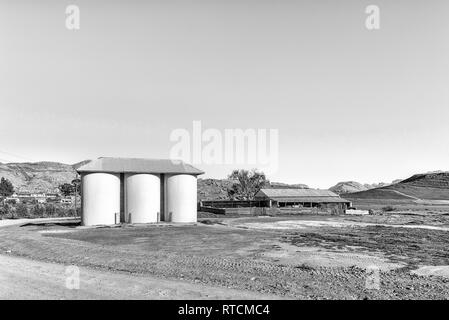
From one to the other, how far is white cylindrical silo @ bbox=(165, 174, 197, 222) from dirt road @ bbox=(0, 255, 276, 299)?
80.9 feet

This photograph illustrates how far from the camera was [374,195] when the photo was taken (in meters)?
138

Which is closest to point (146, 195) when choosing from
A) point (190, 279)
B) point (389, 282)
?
point (190, 279)

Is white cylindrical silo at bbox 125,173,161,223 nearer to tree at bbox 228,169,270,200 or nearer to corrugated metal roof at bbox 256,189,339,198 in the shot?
corrugated metal roof at bbox 256,189,339,198

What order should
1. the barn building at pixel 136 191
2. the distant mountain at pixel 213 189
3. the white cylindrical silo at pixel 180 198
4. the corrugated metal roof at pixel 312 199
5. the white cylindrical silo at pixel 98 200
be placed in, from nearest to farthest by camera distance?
the white cylindrical silo at pixel 98 200
the barn building at pixel 136 191
the white cylindrical silo at pixel 180 198
the corrugated metal roof at pixel 312 199
the distant mountain at pixel 213 189

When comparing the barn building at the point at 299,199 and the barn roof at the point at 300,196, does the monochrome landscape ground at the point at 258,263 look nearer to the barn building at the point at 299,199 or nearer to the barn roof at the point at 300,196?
the barn building at the point at 299,199

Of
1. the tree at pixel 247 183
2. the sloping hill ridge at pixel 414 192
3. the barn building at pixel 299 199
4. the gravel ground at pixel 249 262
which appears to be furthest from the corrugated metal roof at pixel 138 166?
the sloping hill ridge at pixel 414 192

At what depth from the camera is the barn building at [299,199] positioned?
66.8 m

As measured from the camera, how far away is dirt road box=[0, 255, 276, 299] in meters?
11.5

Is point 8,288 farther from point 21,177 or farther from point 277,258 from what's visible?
point 21,177

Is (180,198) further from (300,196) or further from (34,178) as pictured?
(34,178)

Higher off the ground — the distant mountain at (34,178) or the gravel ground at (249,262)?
the distant mountain at (34,178)

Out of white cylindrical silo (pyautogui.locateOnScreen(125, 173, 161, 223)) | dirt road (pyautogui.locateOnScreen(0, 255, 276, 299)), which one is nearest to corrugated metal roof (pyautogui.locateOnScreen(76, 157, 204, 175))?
white cylindrical silo (pyautogui.locateOnScreen(125, 173, 161, 223))

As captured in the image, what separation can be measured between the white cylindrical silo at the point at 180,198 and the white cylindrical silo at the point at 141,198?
3.99ft

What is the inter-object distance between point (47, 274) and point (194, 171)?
90.0 feet
